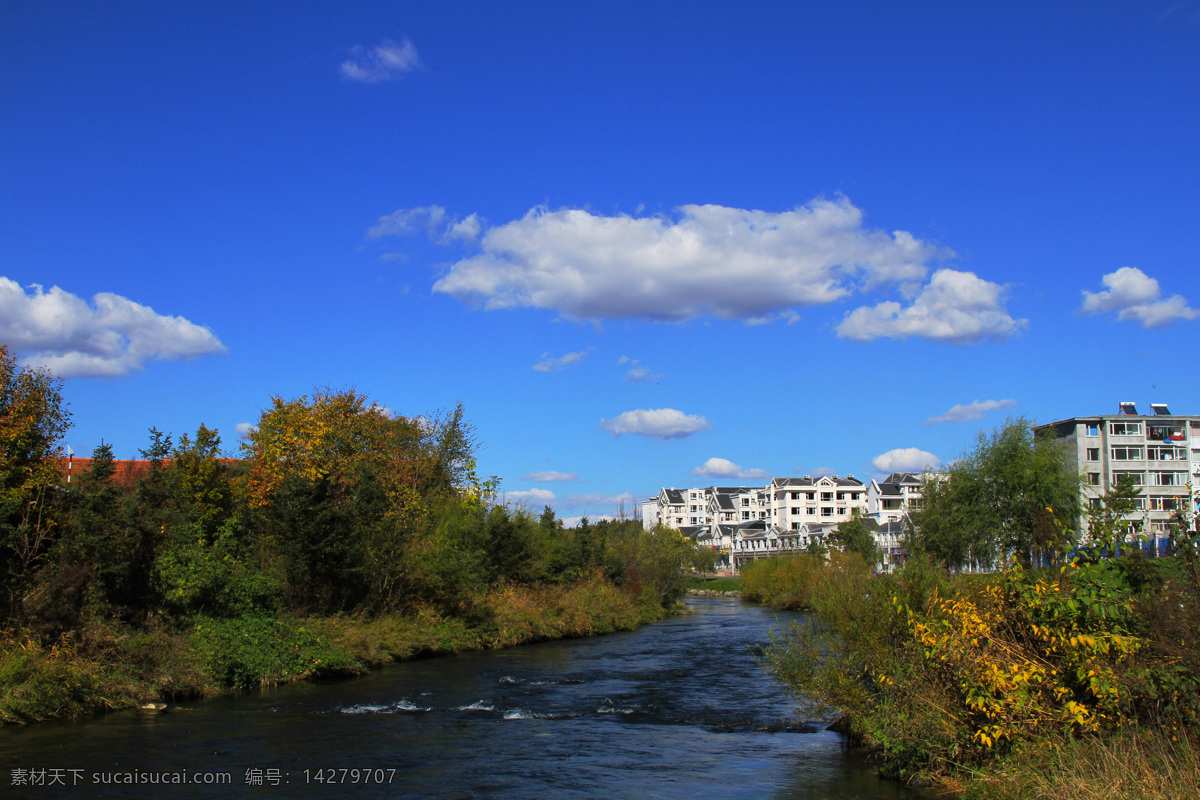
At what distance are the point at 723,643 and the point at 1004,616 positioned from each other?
2800 centimetres

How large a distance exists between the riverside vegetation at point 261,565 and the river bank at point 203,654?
55mm

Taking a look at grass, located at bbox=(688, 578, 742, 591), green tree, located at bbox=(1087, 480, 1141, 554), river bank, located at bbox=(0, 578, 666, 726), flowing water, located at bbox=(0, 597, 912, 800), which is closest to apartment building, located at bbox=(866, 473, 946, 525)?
grass, located at bbox=(688, 578, 742, 591)

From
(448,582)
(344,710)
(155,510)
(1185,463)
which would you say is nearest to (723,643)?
(448,582)

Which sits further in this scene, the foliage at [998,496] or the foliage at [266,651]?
the foliage at [998,496]

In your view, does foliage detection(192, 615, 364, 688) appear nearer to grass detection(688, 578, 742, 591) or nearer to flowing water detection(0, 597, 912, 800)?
flowing water detection(0, 597, 912, 800)

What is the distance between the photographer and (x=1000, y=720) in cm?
1234

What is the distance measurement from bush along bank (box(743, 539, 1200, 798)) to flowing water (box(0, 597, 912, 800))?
4.83 feet

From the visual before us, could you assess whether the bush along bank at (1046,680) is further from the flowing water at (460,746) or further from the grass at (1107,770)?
the flowing water at (460,746)

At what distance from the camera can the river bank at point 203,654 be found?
19.4 meters

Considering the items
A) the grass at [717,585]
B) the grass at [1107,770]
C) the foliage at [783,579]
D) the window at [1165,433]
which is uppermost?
the window at [1165,433]

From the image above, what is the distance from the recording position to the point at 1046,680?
12.1m

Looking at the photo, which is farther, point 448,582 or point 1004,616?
point 448,582

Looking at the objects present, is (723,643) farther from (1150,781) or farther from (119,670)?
(1150,781)

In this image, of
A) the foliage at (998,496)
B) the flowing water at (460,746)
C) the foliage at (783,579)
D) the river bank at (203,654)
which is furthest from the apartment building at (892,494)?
the flowing water at (460,746)
